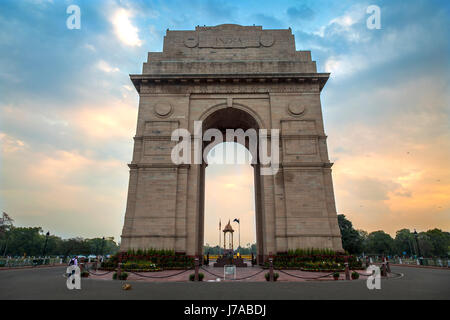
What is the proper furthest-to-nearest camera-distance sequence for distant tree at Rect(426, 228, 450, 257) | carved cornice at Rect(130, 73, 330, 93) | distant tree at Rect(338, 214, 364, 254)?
1. distant tree at Rect(426, 228, 450, 257)
2. distant tree at Rect(338, 214, 364, 254)
3. carved cornice at Rect(130, 73, 330, 93)

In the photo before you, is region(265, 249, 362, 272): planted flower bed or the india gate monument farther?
the india gate monument

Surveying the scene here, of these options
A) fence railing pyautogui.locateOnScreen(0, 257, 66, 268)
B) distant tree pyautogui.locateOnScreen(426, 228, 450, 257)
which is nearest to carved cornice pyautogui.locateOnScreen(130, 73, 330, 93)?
fence railing pyautogui.locateOnScreen(0, 257, 66, 268)

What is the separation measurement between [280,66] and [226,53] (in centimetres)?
549

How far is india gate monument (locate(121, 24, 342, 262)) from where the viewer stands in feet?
62.7

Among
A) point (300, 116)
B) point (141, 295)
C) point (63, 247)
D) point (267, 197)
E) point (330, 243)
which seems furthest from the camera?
point (63, 247)

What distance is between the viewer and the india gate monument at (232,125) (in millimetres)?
19109

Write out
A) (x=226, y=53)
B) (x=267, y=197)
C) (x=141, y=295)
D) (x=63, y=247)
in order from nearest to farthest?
(x=141, y=295)
(x=267, y=197)
(x=226, y=53)
(x=63, y=247)

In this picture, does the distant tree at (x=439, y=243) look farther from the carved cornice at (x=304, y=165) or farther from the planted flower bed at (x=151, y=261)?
the planted flower bed at (x=151, y=261)

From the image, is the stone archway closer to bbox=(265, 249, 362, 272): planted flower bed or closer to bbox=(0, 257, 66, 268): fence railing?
bbox=(265, 249, 362, 272): planted flower bed

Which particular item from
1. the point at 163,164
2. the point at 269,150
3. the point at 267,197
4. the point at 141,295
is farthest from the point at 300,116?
the point at 141,295

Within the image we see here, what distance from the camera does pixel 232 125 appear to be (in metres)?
26.8
